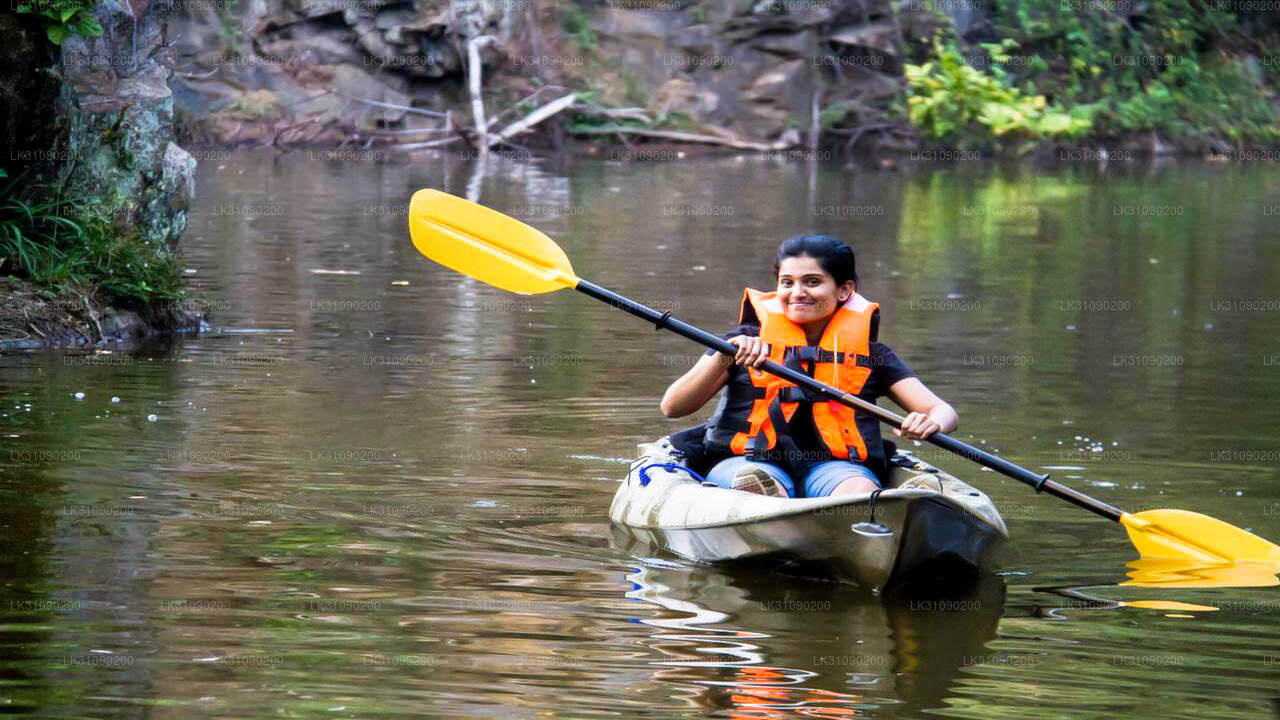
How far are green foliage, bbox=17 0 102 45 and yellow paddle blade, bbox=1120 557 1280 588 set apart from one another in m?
5.55

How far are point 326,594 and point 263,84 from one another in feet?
72.7

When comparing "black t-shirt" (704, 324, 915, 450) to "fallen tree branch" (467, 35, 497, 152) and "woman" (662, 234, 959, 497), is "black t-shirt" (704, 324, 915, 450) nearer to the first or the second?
"woman" (662, 234, 959, 497)

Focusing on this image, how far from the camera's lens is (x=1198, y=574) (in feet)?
19.1

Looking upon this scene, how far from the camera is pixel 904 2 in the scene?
30.2 m

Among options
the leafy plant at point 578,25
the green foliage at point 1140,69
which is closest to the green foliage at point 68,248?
the leafy plant at point 578,25

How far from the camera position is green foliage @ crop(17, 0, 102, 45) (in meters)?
8.68

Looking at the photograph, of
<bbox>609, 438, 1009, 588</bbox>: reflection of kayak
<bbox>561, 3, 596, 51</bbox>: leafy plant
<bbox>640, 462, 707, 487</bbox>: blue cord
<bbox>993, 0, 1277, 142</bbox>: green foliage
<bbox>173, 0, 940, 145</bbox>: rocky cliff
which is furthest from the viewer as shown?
<bbox>993, 0, 1277, 142</bbox>: green foliage

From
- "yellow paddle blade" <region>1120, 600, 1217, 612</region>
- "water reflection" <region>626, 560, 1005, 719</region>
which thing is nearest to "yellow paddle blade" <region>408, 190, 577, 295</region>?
"water reflection" <region>626, 560, 1005, 719</region>

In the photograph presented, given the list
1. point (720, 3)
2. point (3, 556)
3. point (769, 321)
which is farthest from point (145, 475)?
point (720, 3)

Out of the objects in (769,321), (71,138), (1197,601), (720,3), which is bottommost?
(1197,601)

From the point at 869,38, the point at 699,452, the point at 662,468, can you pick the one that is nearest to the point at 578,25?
the point at 869,38

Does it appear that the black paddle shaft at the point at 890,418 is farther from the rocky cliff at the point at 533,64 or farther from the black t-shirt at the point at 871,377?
the rocky cliff at the point at 533,64

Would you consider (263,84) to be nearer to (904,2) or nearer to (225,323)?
(904,2)

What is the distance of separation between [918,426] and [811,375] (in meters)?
0.49
